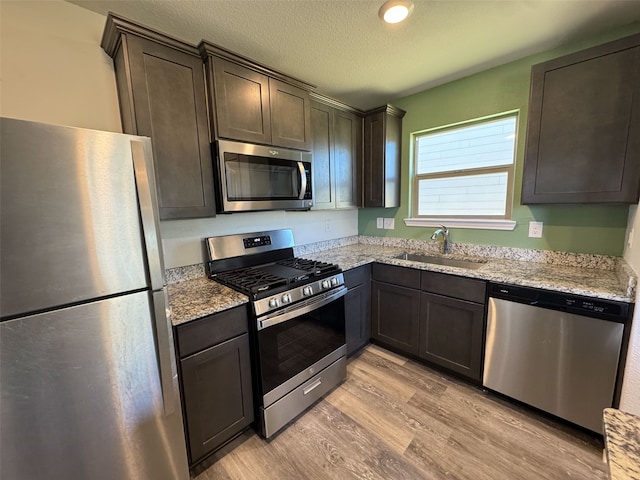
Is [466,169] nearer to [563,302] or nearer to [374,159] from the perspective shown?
[374,159]

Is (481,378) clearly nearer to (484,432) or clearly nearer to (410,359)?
(484,432)

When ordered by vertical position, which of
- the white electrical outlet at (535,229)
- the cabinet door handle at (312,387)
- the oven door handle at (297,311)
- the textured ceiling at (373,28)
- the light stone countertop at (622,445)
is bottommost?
the cabinet door handle at (312,387)

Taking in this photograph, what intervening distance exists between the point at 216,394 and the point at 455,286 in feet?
5.83

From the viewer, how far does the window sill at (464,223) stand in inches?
88.8

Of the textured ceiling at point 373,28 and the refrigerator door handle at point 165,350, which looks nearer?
the refrigerator door handle at point 165,350

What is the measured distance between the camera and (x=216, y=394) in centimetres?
145

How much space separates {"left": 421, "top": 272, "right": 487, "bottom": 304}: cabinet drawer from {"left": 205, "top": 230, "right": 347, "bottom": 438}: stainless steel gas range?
72 cm

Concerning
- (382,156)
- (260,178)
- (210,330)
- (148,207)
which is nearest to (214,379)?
(210,330)

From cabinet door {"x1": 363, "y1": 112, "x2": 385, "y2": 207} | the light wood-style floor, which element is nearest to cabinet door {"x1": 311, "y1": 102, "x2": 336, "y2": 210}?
cabinet door {"x1": 363, "y1": 112, "x2": 385, "y2": 207}

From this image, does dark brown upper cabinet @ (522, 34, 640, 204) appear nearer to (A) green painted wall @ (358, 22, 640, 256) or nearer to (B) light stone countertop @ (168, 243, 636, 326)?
(A) green painted wall @ (358, 22, 640, 256)

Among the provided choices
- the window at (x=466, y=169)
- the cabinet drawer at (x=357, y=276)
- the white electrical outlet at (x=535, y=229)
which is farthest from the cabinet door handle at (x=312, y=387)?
the white electrical outlet at (x=535, y=229)

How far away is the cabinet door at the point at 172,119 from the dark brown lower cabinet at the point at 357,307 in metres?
1.30

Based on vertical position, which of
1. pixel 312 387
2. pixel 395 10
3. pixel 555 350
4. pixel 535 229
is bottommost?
pixel 312 387

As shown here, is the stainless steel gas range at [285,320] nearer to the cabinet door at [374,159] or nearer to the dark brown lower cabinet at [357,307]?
the dark brown lower cabinet at [357,307]
